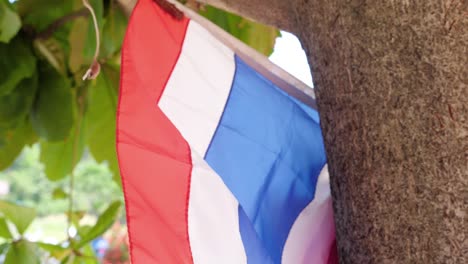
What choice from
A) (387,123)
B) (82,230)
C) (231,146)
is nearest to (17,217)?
(82,230)

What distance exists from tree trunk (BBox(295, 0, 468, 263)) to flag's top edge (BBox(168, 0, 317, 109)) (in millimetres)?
127

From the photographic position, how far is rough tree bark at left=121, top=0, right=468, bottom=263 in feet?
1.48

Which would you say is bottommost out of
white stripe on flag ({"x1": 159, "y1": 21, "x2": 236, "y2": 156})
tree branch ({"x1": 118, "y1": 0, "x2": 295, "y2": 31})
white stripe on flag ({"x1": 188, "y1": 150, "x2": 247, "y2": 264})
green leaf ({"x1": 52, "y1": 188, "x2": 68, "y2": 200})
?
green leaf ({"x1": 52, "y1": 188, "x2": 68, "y2": 200})

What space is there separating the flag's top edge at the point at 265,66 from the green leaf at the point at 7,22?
30 cm

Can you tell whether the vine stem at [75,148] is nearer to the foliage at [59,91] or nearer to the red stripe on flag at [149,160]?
the foliage at [59,91]

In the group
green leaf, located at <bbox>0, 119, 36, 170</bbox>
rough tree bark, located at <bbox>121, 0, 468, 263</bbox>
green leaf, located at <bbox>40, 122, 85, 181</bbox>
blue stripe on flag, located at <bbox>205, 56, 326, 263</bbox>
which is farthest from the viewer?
green leaf, located at <bbox>40, 122, 85, 181</bbox>

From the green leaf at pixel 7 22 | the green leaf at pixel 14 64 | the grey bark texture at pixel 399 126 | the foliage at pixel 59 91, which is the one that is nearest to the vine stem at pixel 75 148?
the foliage at pixel 59 91

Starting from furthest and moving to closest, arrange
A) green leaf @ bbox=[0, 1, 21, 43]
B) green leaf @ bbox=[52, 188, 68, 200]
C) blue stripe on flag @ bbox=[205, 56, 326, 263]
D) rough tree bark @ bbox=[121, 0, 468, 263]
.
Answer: green leaf @ bbox=[52, 188, 68, 200], green leaf @ bbox=[0, 1, 21, 43], blue stripe on flag @ bbox=[205, 56, 326, 263], rough tree bark @ bbox=[121, 0, 468, 263]

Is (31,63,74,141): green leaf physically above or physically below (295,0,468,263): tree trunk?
below

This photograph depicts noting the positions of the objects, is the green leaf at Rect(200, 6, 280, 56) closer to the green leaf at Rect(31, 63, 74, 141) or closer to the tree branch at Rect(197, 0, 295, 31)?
the green leaf at Rect(31, 63, 74, 141)

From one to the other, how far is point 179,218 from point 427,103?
19cm

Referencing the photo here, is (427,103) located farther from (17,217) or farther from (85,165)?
(85,165)

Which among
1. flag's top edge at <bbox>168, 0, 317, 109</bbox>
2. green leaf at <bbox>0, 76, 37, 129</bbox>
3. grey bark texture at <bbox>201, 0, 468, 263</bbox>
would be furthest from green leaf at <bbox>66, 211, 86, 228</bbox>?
grey bark texture at <bbox>201, 0, 468, 263</bbox>

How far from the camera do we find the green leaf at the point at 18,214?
3.39 ft
